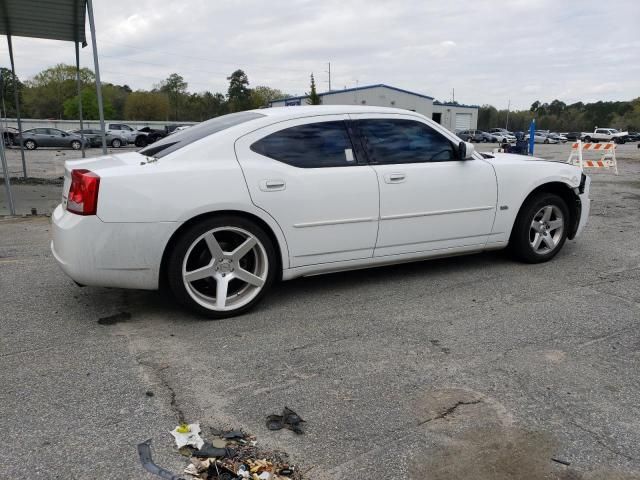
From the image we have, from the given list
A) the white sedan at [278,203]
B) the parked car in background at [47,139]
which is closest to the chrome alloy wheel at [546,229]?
the white sedan at [278,203]

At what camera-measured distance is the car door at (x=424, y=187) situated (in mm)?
4457

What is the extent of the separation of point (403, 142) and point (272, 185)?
1330 mm

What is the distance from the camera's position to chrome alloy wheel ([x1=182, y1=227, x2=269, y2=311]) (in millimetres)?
3861

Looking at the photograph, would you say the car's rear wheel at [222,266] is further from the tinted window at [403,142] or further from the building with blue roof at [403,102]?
the building with blue roof at [403,102]

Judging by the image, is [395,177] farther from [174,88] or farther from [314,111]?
[174,88]

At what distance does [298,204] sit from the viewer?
13.4 ft

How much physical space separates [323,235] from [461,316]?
123cm

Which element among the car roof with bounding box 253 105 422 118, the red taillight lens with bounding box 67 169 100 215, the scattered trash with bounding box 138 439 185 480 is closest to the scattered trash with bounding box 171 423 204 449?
the scattered trash with bounding box 138 439 185 480

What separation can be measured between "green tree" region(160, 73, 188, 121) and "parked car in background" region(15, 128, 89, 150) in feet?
176

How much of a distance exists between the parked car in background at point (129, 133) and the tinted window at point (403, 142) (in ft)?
110

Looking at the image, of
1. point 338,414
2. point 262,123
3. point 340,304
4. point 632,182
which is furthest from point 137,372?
point 632,182

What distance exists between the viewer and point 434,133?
4.77 metres

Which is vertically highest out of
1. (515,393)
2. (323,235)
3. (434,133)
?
(434,133)

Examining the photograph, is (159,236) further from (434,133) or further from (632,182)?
(632,182)
